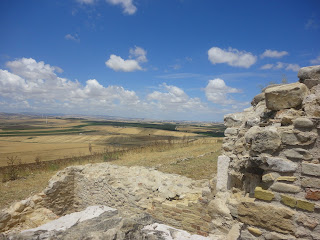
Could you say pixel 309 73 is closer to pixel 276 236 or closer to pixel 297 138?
pixel 297 138

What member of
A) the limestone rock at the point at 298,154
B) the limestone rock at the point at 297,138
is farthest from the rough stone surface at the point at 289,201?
the limestone rock at the point at 297,138

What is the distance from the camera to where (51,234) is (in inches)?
106

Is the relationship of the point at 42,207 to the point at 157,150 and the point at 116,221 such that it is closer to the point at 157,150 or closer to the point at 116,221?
the point at 116,221

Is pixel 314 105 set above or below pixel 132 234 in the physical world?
above

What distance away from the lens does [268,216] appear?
2.43 m

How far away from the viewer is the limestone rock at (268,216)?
2334 millimetres

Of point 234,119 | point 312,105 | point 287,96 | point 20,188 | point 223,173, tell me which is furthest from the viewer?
point 20,188

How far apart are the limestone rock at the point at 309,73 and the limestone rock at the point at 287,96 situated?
203 mm

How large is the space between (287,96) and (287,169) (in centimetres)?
100

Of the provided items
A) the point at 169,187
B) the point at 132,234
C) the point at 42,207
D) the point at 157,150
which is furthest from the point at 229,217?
the point at 157,150

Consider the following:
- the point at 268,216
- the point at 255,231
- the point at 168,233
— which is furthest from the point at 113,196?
the point at 268,216

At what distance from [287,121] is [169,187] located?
3767 millimetres

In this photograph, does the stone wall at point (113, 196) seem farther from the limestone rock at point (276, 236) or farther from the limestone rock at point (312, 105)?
the limestone rock at point (312, 105)

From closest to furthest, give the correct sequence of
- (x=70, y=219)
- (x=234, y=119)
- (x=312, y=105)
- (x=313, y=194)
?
(x=313, y=194), (x=312, y=105), (x=70, y=219), (x=234, y=119)
